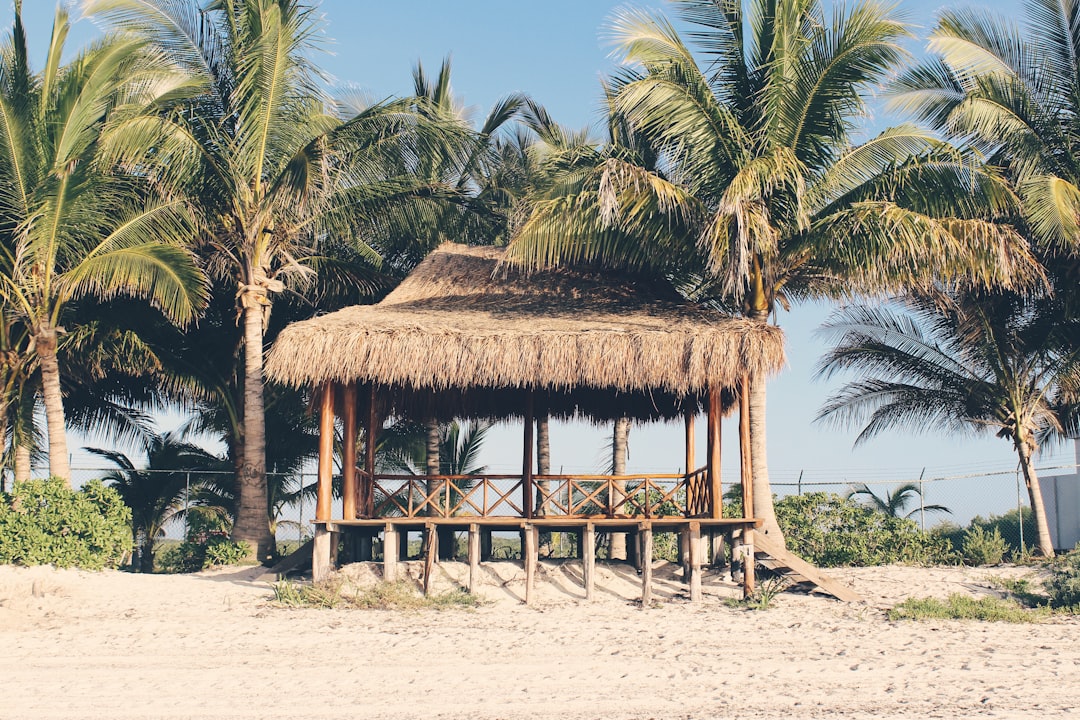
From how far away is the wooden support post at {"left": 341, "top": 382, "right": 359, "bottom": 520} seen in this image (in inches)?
565

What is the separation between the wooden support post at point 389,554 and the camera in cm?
1432

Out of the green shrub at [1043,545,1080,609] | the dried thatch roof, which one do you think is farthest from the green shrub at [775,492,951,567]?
the dried thatch roof

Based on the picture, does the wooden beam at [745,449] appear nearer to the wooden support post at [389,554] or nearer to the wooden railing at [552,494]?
the wooden railing at [552,494]

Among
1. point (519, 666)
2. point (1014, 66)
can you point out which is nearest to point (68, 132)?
point (519, 666)

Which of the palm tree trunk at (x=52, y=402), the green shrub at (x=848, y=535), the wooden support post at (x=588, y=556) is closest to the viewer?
the wooden support post at (x=588, y=556)

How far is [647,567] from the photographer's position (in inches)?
548

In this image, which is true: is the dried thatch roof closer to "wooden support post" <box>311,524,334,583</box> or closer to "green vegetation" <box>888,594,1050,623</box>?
"wooden support post" <box>311,524,334,583</box>

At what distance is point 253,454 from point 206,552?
1.69 metres

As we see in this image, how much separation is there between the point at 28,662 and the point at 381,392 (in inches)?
257

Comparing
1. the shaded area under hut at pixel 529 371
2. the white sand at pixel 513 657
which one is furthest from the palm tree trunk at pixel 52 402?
the shaded area under hut at pixel 529 371

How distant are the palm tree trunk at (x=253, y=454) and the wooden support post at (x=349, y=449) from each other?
351 centimetres

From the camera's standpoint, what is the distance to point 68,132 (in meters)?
15.7

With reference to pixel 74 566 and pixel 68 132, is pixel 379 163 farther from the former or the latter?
pixel 74 566

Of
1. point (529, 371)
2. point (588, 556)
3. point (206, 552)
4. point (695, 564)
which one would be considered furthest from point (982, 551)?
point (206, 552)
